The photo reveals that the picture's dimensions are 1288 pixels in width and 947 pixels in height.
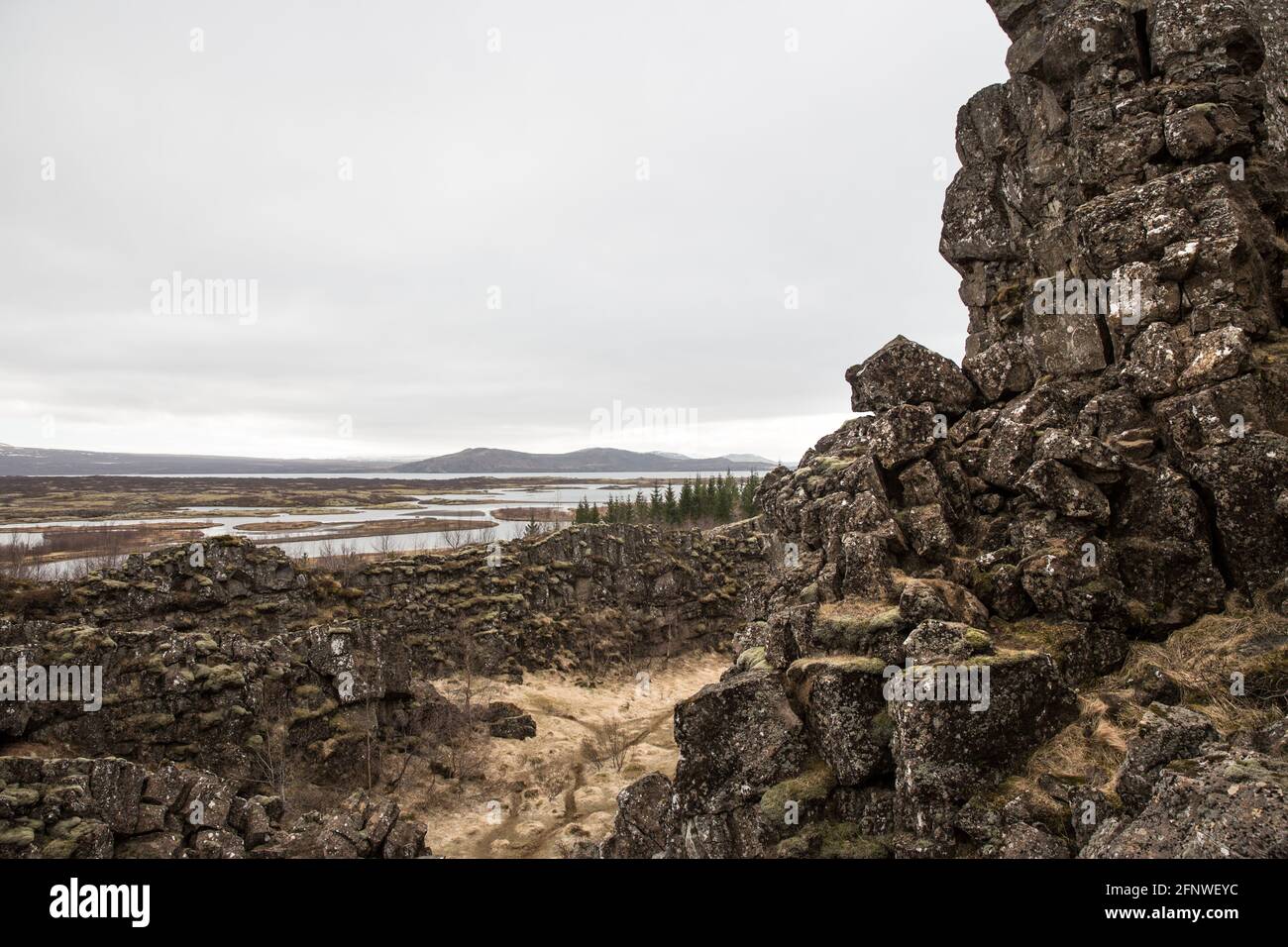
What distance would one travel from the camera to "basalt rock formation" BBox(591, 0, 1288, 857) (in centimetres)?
1015

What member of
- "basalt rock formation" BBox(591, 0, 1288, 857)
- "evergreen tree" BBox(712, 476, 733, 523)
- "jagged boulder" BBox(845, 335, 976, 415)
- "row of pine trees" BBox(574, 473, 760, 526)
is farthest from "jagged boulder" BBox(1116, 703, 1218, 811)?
"evergreen tree" BBox(712, 476, 733, 523)

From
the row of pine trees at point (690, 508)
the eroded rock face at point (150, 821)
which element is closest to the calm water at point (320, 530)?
the row of pine trees at point (690, 508)

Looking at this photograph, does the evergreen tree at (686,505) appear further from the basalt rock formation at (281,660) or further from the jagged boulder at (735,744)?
the jagged boulder at (735,744)

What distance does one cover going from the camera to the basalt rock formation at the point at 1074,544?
1015 centimetres

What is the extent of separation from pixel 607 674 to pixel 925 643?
103ft

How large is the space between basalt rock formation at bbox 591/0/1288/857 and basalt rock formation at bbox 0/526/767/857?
11.3 m

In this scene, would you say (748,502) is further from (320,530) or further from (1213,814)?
(1213,814)

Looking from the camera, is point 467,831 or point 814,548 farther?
point 467,831

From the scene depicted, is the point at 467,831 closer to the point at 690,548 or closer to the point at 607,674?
the point at 607,674

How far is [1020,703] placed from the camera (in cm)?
1070

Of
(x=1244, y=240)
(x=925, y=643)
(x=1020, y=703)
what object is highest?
(x=1244, y=240)

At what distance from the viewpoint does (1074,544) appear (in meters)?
13.3
